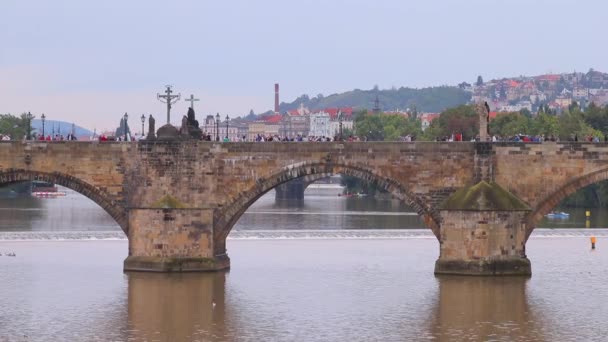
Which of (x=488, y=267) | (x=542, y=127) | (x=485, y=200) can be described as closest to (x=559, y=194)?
(x=485, y=200)

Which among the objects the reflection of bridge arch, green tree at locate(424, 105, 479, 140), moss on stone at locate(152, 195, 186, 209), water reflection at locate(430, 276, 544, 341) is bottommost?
water reflection at locate(430, 276, 544, 341)

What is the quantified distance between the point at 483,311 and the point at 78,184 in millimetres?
17175

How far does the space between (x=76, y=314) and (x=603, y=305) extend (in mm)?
16259

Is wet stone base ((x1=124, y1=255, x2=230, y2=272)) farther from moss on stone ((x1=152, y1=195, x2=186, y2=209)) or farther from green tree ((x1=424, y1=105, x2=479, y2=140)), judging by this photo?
green tree ((x1=424, y1=105, x2=479, y2=140))

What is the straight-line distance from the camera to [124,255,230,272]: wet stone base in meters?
50.2

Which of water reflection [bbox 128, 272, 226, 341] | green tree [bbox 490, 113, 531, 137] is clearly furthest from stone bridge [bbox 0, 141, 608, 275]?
green tree [bbox 490, 113, 531, 137]

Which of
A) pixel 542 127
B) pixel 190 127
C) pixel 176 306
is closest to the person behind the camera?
pixel 176 306

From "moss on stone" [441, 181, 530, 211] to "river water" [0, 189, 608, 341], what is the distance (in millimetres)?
2547

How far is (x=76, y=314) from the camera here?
41781mm

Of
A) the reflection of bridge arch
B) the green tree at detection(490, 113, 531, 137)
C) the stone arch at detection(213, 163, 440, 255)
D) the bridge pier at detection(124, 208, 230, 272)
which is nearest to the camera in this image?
the bridge pier at detection(124, 208, 230, 272)

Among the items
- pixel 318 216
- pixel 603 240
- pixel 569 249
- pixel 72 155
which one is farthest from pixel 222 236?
pixel 318 216

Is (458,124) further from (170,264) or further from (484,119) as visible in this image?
(170,264)

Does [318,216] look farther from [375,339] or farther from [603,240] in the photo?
[375,339]

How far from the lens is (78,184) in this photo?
51969mm
